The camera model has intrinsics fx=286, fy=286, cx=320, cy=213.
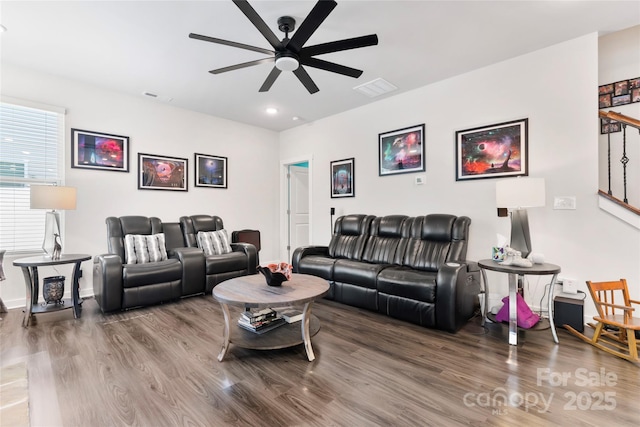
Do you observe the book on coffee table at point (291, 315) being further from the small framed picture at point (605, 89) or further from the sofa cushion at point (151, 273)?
the small framed picture at point (605, 89)

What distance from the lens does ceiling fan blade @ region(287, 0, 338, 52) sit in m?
1.85

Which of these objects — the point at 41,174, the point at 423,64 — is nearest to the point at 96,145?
the point at 41,174

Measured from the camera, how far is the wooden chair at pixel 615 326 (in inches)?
85.3

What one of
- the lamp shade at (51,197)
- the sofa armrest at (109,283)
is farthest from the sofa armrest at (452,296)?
the lamp shade at (51,197)

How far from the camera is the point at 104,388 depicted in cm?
186

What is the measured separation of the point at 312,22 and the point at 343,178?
315cm

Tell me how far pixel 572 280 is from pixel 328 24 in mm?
3506

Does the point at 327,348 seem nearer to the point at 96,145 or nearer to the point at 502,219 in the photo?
the point at 502,219

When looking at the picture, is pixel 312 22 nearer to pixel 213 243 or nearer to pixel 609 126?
pixel 609 126

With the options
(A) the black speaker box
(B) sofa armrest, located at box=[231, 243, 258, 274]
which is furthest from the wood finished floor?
(B) sofa armrest, located at box=[231, 243, 258, 274]

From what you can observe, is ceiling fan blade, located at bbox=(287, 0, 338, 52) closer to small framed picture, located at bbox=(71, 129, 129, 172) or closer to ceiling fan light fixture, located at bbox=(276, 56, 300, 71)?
ceiling fan light fixture, located at bbox=(276, 56, 300, 71)

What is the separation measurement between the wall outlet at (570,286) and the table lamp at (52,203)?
213 inches

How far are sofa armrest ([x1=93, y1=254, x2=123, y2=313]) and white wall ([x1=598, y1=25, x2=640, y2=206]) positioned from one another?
5487mm

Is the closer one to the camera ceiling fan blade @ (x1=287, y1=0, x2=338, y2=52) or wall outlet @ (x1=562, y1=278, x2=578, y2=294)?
ceiling fan blade @ (x1=287, y1=0, x2=338, y2=52)
